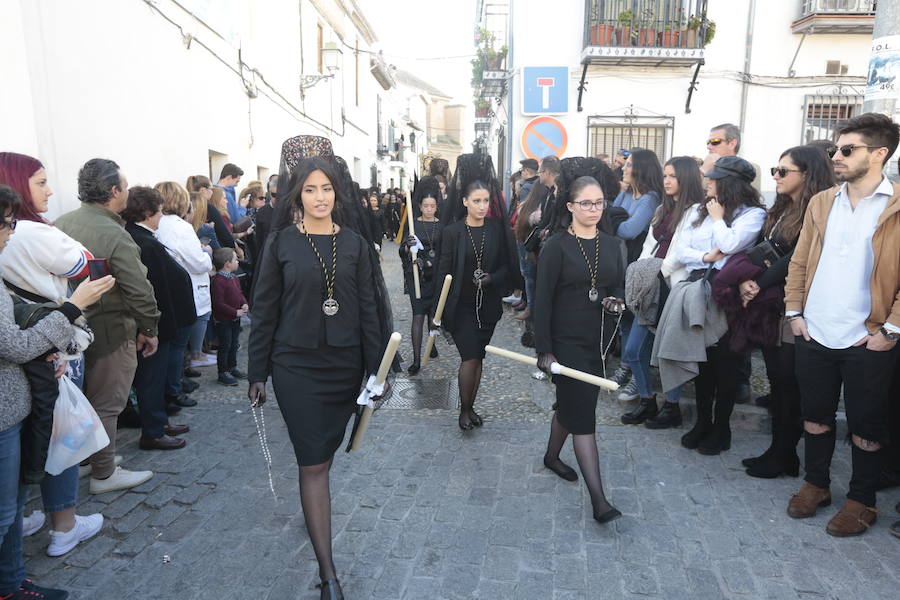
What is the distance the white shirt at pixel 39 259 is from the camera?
3.03m

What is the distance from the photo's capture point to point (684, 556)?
10.4ft

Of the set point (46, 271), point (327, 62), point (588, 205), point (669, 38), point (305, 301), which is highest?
point (327, 62)

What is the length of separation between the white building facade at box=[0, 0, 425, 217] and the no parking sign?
471 centimetres

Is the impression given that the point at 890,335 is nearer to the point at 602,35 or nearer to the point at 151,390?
the point at 151,390

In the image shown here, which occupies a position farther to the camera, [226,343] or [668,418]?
[226,343]

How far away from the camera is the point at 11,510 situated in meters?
2.64

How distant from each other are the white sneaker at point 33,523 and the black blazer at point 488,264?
2.80 metres

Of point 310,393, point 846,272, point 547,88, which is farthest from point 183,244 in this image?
point 547,88

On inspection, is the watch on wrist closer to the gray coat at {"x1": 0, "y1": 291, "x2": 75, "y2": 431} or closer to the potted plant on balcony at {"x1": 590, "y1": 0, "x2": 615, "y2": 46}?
the gray coat at {"x1": 0, "y1": 291, "x2": 75, "y2": 431}

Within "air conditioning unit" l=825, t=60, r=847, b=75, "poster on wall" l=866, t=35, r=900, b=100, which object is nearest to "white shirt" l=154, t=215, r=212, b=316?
"poster on wall" l=866, t=35, r=900, b=100

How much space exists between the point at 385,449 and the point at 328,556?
1.69m

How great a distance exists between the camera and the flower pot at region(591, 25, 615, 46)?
11133mm

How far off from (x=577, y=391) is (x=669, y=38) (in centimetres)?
977

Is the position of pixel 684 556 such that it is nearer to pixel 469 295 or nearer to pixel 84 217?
pixel 469 295
